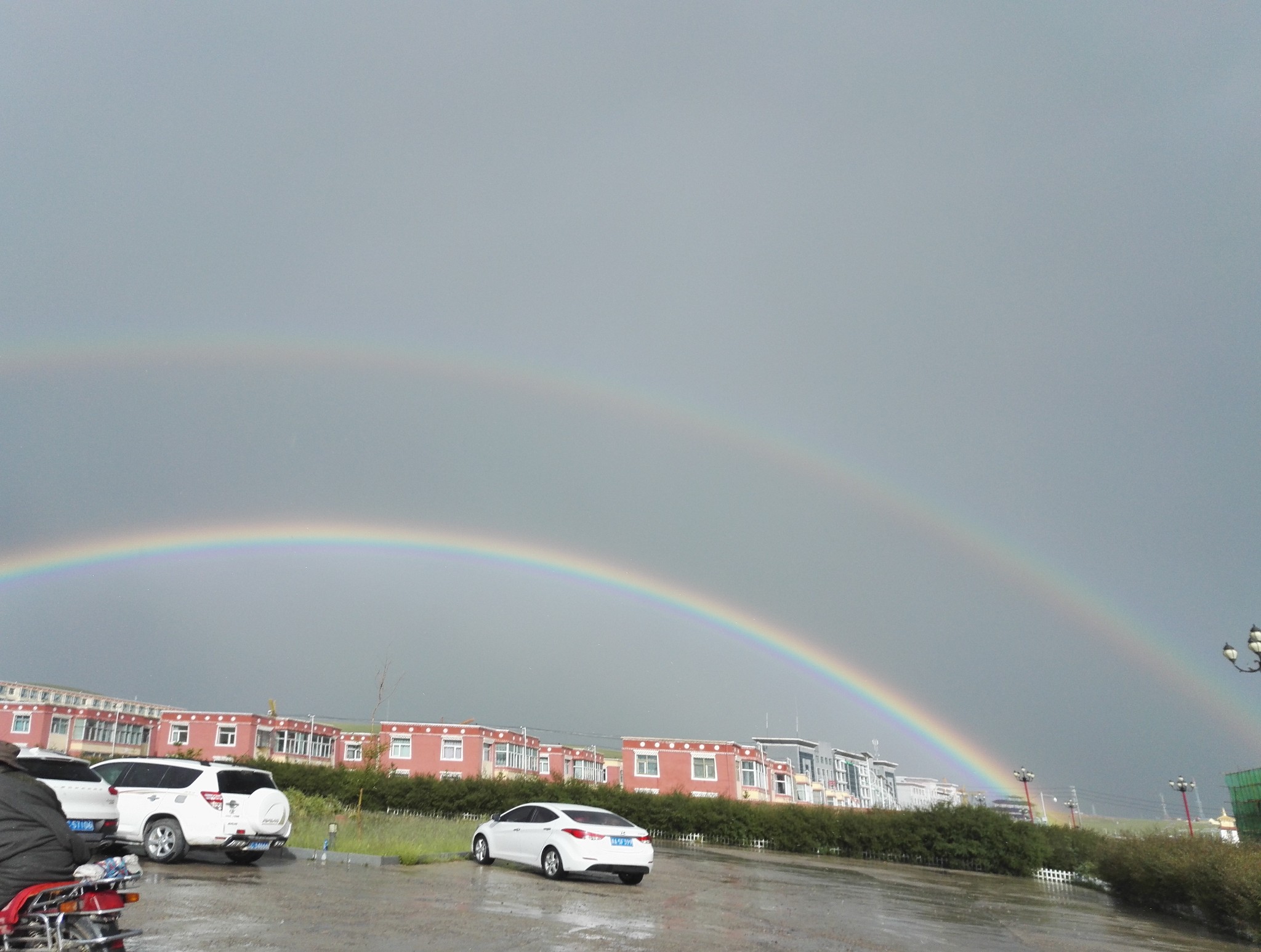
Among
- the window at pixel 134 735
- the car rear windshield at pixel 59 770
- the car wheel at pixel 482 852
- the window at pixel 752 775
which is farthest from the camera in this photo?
the window at pixel 134 735

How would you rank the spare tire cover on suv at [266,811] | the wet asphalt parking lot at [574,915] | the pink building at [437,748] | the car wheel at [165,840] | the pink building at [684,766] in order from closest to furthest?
the wet asphalt parking lot at [574,915] < the car wheel at [165,840] < the spare tire cover on suv at [266,811] < the pink building at [684,766] < the pink building at [437,748]

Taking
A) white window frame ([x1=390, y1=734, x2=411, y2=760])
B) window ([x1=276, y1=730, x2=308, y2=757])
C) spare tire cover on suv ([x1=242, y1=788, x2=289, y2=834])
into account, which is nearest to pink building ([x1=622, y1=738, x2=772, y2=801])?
white window frame ([x1=390, y1=734, x2=411, y2=760])

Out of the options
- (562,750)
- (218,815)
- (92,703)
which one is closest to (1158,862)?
(218,815)

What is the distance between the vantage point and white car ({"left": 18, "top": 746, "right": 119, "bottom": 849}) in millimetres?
13859

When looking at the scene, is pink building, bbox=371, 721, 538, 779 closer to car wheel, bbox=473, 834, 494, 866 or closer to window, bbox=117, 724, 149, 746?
window, bbox=117, 724, 149, 746

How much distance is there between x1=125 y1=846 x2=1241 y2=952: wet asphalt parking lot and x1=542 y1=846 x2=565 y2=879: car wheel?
310mm

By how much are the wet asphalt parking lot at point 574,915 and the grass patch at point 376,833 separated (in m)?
1.13

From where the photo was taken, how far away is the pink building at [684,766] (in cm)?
6819

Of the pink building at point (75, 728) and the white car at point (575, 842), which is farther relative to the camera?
the pink building at point (75, 728)

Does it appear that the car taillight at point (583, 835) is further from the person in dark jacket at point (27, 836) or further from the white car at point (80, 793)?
the person in dark jacket at point (27, 836)

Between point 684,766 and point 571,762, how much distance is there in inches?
1402

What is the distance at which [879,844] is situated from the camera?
4131 centimetres

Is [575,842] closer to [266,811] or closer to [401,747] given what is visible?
[266,811]

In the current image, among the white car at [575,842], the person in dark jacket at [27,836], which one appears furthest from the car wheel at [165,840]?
the person in dark jacket at [27,836]
